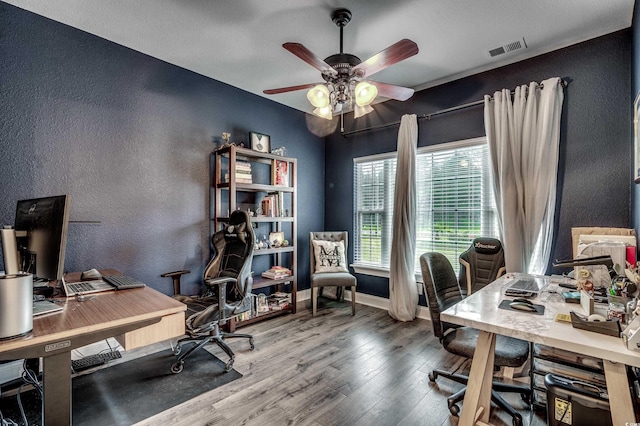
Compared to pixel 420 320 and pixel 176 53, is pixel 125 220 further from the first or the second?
pixel 420 320

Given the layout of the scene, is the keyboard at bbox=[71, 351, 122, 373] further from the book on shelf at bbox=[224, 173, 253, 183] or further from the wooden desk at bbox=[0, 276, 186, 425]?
the book on shelf at bbox=[224, 173, 253, 183]

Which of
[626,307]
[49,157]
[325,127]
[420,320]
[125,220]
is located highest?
[325,127]

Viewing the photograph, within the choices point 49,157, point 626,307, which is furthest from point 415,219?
point 49,157

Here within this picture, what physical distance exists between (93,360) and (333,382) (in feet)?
6.36

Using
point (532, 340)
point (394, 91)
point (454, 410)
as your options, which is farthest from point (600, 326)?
point (394, 91)

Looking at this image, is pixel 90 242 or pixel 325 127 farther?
pixel 325 127

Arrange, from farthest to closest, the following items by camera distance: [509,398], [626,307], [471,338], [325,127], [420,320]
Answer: [325,127] < [420,320] < [509,398] < [471,338] < [626,307]

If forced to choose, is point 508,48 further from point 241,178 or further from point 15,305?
point 15,305

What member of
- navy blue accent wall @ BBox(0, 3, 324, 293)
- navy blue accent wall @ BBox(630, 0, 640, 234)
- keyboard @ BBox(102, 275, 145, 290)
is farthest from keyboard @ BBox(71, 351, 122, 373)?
navy blue accent wall @ BBox(630, 0, 640, 234)

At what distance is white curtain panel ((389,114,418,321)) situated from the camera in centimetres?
352

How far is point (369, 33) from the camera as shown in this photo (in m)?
2.49

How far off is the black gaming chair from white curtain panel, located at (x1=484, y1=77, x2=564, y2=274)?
0.08m

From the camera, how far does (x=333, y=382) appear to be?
221 centimetres

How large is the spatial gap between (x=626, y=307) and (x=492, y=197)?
1.95m
